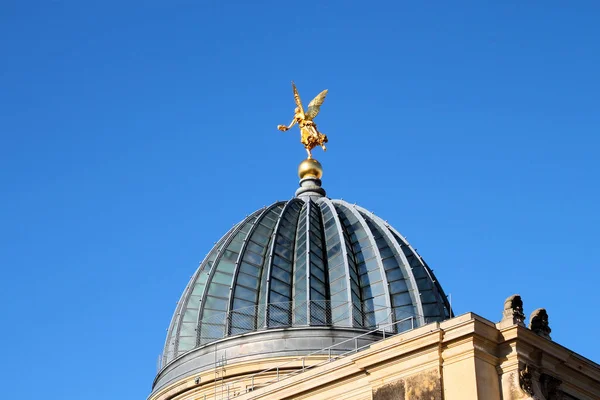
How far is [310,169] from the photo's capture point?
56.6 metres

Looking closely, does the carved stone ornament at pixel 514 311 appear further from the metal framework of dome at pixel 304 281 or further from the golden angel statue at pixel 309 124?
the golden angel statue at pixel 309 124

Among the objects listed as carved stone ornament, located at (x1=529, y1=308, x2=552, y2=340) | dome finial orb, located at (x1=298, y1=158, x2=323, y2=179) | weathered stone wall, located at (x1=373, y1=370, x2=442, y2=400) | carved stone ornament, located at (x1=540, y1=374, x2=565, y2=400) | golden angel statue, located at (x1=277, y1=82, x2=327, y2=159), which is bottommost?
weathered stone wall, located at (x1=373, y1=370, x2=442, y2=400)

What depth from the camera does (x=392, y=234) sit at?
51156mm

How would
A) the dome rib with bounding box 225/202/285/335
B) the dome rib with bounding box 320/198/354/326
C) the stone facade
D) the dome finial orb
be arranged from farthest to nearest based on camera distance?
the dome finial orb < the dome rib with bounding box 225/202/285/335 < the dome rib with bounding box 320/198/354/326 < the stone facade

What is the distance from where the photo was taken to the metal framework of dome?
4694 cm

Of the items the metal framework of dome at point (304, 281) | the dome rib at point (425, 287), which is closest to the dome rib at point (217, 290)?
the metal framework of dome at point (304, 281)

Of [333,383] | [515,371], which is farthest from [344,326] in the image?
[515,371]

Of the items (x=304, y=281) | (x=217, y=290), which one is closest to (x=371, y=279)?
(x=304, y=281)

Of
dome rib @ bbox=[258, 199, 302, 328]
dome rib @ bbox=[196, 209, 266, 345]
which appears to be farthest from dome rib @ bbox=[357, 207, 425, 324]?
dome rib @ bbox=[196, 209, 266, 345]

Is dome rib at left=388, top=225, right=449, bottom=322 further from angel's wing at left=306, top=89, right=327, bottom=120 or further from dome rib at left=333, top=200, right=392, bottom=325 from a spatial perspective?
angel's wing at left=306, top=89, right=327, bottom=120

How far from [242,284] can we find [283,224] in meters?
3.81

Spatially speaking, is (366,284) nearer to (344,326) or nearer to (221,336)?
(344,326)

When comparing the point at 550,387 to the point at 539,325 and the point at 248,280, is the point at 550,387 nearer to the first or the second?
the point at 539,325

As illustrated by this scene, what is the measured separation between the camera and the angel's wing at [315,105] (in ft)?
189
